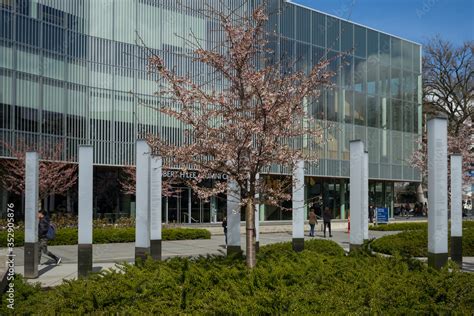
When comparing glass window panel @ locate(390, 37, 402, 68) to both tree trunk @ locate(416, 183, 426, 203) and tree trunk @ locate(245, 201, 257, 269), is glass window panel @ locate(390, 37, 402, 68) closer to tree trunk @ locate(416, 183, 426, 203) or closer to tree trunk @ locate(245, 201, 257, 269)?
tree trunk @ locate(416, 183, 426, 203)

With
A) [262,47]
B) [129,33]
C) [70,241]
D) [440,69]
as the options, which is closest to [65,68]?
[129,33]

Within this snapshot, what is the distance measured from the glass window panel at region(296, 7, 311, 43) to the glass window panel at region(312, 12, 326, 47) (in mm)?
557

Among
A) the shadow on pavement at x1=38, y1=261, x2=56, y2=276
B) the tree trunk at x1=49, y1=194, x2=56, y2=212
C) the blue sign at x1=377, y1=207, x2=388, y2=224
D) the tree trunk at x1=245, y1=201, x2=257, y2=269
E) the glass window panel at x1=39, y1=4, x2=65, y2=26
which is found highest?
the glass window panel at x1=39, y1=4, x2=65, y2=26

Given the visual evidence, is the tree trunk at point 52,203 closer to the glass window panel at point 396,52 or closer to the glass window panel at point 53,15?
the glass window panel at point 53,15

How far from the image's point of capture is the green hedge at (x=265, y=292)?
7.14 m

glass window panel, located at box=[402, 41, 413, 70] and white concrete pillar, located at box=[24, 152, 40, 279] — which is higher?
glass window panel, located at box=[402, 41, 413, 70]

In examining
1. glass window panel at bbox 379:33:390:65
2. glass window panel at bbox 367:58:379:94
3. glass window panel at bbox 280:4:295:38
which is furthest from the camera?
glass window panel at bbox 379:33:390:65

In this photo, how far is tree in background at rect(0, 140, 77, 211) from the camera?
2956cm

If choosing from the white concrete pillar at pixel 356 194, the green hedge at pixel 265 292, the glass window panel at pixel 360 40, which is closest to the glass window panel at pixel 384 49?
the glass window panel at pixel 360 40

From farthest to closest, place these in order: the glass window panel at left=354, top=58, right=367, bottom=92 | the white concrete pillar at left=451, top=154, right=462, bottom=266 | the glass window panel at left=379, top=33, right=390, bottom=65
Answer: the glass window panel at left=379, top=33, right=390, bottom=65 → the glass window panel at left=354, top=58, right=367, bottom=92 → the white concrete pillar at left=451, top=154, right=462, bottom=266

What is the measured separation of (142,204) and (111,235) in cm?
1457

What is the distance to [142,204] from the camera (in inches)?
515

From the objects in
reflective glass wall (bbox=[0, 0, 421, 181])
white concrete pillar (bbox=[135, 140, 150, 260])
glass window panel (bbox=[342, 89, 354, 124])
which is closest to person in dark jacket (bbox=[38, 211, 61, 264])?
white concrete pillar (bbox=[135, 140, 150, 260])

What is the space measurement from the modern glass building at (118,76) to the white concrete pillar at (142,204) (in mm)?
10739
